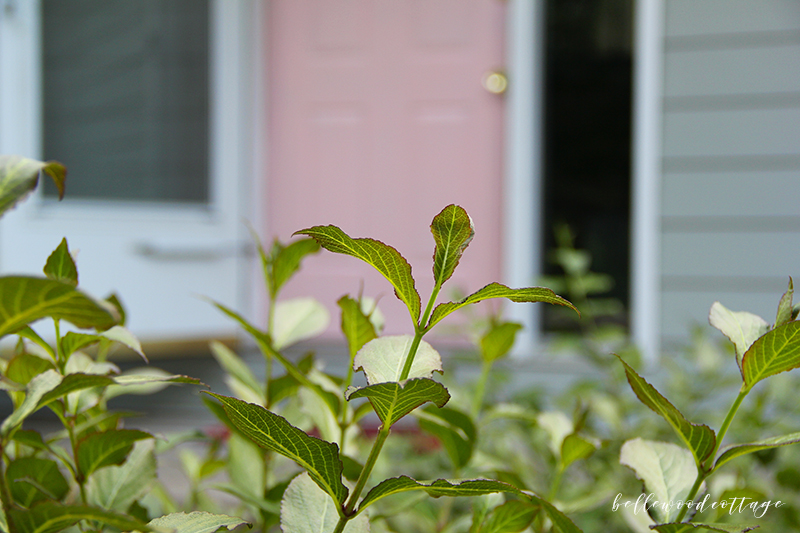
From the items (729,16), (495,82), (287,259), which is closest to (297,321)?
(287,259)

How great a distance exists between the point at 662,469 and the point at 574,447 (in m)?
0.07

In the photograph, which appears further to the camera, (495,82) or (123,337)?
(495,82)

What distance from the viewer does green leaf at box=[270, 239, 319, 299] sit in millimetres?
354

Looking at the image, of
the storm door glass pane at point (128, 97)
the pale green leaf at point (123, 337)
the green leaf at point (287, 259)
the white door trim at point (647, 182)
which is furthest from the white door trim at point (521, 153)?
the pale green leaf at point (123, 337)

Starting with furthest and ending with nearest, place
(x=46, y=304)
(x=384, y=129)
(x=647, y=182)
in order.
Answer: (x=384, y=129) < (x=647, y=182) < (x=46, y=304)

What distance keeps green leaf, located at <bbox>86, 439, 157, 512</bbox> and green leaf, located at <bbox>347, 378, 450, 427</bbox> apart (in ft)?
0.55

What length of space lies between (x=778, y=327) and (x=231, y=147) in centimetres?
236

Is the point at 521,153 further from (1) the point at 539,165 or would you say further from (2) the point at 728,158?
(2) the point at 728,158

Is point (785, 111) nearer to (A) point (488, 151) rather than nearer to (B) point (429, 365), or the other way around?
(A) point (488, 151)

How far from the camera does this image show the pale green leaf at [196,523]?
24cm

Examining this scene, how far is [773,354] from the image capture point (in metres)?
0.25

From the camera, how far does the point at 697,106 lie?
2145 millimetres

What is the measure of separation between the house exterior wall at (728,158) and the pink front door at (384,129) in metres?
0.60

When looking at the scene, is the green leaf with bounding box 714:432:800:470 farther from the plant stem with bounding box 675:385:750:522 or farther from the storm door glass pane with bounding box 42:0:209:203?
the storm door glass pane with bounding box 42:0:209:203
